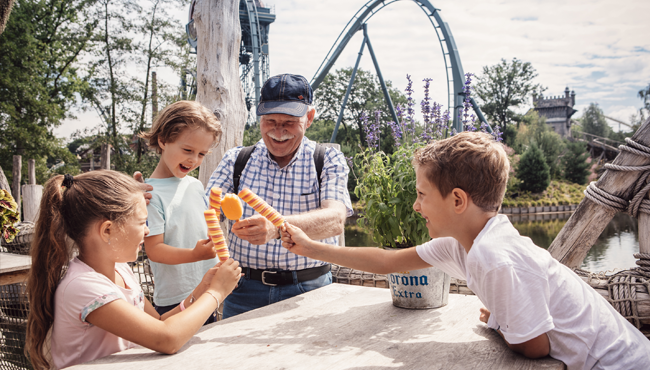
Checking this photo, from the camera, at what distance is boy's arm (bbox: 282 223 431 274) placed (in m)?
1.57

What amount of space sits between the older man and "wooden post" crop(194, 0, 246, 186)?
1452 millimetres

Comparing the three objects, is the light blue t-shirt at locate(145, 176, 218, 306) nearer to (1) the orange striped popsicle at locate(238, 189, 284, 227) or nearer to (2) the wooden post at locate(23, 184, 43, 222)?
(1) the orange striped popsicle at locate(238, 189, 284, 227)

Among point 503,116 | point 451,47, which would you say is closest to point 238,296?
point 451,47

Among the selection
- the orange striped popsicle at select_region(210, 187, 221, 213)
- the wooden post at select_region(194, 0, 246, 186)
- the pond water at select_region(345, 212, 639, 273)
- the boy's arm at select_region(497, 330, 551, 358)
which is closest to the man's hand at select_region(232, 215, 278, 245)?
the orange striped popsicle at select_region(210, 187, 221, 213)

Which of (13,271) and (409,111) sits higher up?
(409,111)

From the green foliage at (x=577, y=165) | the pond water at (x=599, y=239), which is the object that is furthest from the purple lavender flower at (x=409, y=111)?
the green foliage at (x=577, y=165)

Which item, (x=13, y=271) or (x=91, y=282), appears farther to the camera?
(x=13, y=271)

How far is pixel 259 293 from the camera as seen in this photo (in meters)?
2.04

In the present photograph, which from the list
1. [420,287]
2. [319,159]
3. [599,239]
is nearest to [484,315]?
[420,287]

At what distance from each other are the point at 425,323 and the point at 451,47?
48.4 ft

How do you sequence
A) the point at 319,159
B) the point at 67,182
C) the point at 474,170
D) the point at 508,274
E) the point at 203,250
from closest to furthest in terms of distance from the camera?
the point at 508,274 → the point at 474,170 → the point at 67,182 → the point at 203,250 → the point at 319,159

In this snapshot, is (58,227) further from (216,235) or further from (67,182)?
(216,235)

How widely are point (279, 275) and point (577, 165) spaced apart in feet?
101

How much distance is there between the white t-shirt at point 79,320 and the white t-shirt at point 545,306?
1.11 meters
